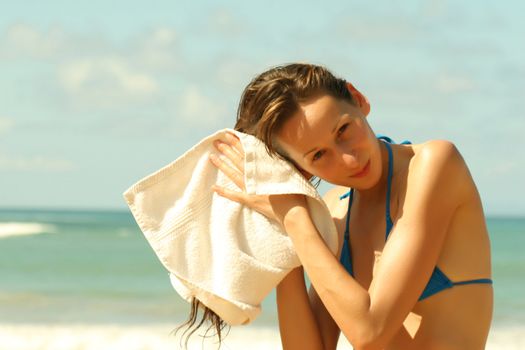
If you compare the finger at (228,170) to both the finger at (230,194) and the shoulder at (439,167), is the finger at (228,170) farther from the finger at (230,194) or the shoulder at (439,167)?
the shoulder at (439,167)

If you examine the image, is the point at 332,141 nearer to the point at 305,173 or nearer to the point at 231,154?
the point at 305,173

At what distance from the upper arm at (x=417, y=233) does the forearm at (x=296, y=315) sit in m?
0.46

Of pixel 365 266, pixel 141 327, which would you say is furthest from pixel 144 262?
pixel 365 266

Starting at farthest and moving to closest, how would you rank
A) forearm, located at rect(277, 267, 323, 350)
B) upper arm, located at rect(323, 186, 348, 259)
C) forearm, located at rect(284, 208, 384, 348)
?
upper arm, located at rect(323, 186, 348, 259), forearm, located at rect(277, 267, 323, 350), forearm, located at rect(284, 208, 384, 348)

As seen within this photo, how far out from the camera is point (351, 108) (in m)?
2.90

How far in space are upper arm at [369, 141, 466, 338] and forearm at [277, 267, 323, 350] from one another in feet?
1.51

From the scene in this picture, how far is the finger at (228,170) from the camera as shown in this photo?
3.07 meters

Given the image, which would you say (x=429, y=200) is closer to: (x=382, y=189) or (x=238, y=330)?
(x=382, y=189)

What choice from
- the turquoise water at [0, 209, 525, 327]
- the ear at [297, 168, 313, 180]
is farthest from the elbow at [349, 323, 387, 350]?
the turquoise water at [0, 209, 525, 327]

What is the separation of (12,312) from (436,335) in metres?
9.23

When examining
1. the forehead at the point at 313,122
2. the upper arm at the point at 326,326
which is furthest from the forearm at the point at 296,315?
the forehead at the point at 313,122

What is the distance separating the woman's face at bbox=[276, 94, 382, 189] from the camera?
2.82 meters

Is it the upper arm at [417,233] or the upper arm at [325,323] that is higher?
the upper arm at [417,233]

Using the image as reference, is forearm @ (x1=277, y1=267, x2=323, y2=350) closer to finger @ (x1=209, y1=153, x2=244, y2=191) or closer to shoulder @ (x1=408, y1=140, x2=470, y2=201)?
finger @ (x1=209, y1=153, x2=244, y2=191)
